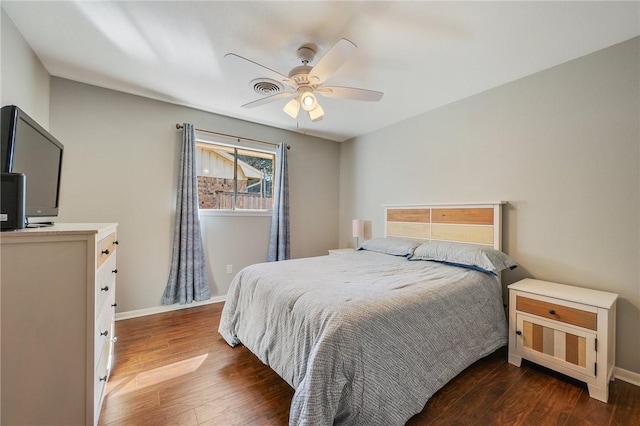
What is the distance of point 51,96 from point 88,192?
38.9 inches

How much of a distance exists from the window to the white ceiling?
3.42 ft

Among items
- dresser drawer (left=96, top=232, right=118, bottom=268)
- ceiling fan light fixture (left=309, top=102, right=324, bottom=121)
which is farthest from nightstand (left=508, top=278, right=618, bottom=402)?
dresser drawer (left=96, top=232, right=118, bottom=268)

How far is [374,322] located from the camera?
1.46 meters

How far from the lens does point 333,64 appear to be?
1.82m

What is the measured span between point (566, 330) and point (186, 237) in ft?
12.3

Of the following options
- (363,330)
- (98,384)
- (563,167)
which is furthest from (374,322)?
(563,167)

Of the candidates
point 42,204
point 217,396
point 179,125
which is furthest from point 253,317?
point 179,125

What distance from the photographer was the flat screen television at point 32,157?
1303 mm

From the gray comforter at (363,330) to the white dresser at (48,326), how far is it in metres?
0.98

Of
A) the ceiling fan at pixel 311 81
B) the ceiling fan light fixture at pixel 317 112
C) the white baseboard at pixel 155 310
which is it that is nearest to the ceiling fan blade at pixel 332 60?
the ceiling fan at pixel 311 81

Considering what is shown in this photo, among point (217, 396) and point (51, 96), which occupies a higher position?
point (51, 96)

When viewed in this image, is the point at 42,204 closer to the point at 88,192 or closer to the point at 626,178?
the point at 88,192

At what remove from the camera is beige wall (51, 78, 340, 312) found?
2.74 meters

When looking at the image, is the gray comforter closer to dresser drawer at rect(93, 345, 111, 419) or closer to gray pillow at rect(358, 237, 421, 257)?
→ gray pillow at rect(358, 237, 421, 257)
